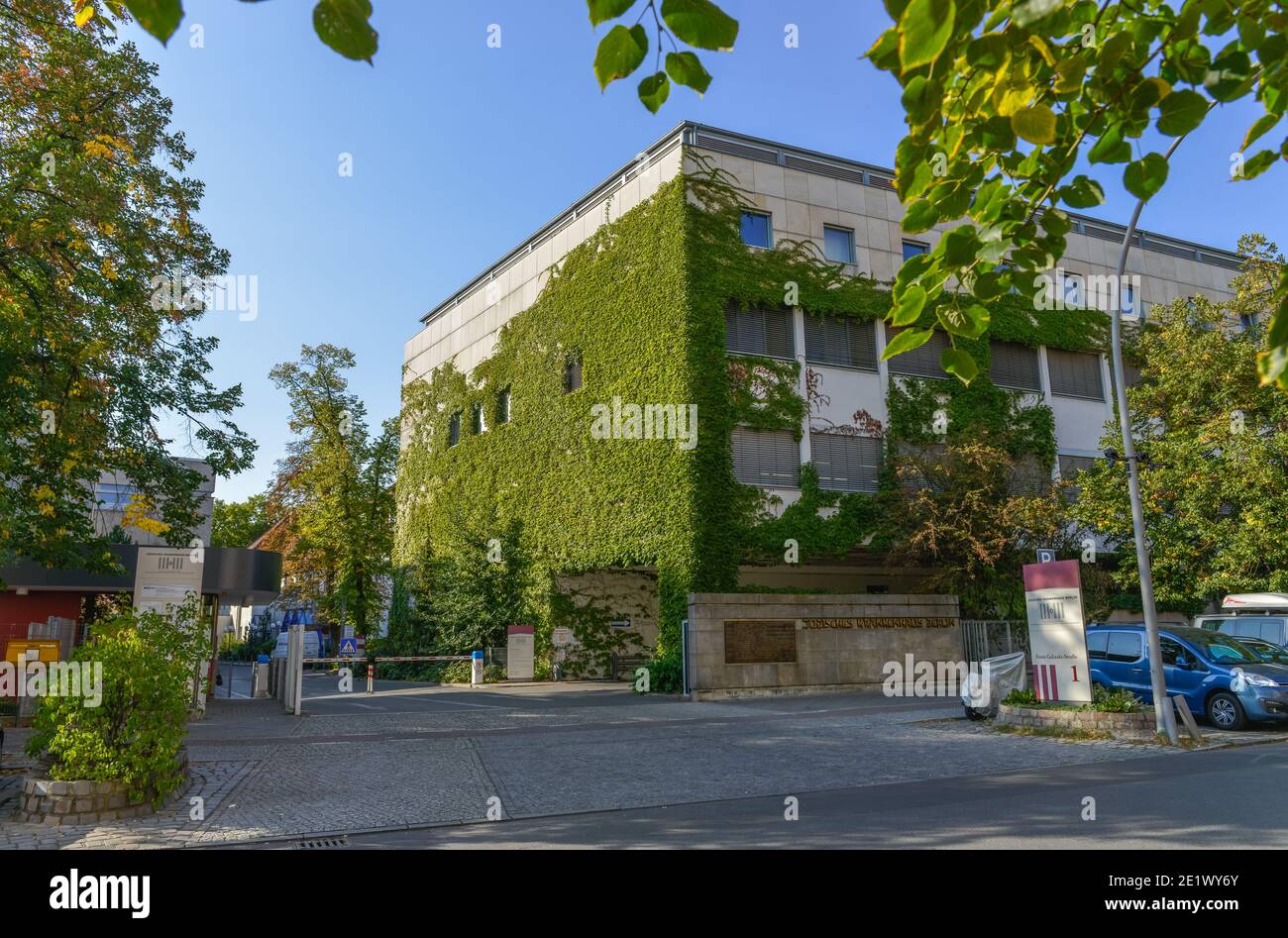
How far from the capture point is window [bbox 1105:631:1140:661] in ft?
53.0

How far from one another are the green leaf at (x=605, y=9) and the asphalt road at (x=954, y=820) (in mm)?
5808

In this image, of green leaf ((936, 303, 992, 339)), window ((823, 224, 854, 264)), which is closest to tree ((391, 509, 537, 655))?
window ((823, 224, 854, 264))

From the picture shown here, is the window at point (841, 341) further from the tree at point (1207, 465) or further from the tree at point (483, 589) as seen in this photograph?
the tree at point (483, 589)

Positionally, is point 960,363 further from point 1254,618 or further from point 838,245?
point 838,245

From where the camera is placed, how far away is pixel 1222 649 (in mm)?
15398

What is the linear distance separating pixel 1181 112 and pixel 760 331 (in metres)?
23.3

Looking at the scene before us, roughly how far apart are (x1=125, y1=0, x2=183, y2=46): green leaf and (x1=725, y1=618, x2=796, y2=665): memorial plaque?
67.4 ft

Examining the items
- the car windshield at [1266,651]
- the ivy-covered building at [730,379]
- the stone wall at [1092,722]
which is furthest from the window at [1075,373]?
the stone wall at [1092,722]

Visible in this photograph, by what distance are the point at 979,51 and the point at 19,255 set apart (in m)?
13.4

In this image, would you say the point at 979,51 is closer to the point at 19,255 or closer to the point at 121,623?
the point at 121,623

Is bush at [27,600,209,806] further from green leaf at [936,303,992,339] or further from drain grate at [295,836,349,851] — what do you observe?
green leaf at [936,303,992,339]

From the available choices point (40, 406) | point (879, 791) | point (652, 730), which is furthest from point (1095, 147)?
point (40, 406)

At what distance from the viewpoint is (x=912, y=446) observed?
27000mm

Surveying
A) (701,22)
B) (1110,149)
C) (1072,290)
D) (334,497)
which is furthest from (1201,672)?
(334,497)
